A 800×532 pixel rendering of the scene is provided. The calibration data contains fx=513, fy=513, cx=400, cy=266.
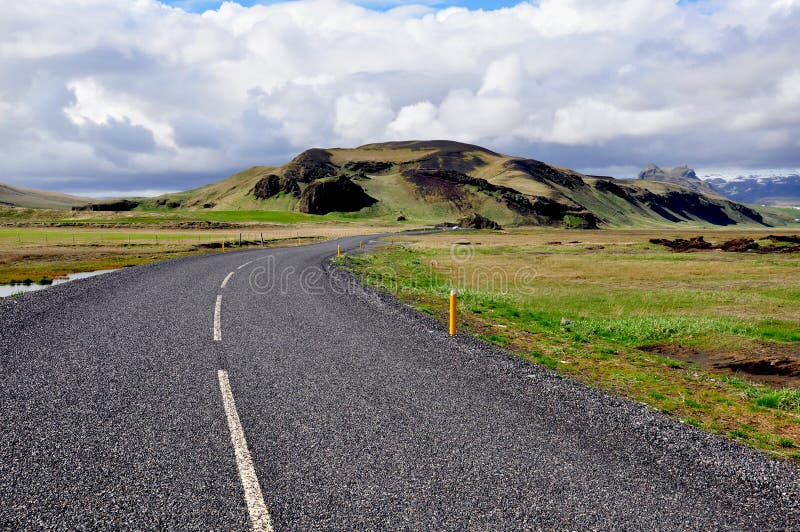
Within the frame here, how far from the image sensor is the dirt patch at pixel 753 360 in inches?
468

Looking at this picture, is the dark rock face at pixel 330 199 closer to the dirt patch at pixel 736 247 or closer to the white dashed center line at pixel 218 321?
the dirt patch at pixel 736 247

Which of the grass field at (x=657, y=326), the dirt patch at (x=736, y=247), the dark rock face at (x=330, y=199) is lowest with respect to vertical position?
the grass field at (x=657, y=326)

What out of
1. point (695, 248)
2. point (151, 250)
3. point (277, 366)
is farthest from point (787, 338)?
point (151, 250)

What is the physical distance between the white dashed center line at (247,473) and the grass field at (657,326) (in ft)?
20.9

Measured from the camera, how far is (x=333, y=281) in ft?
75.2

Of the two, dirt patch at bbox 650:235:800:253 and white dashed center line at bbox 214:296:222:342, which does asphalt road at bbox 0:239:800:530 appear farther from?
dirt patch at bbox 650:235:800:253

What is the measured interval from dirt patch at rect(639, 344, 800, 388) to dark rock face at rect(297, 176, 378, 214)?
595 ft

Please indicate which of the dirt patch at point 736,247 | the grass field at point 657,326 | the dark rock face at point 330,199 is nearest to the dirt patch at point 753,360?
the grass field at point 657,326

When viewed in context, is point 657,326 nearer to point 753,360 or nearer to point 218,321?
point 753,360

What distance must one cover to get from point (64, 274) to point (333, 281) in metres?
19.9

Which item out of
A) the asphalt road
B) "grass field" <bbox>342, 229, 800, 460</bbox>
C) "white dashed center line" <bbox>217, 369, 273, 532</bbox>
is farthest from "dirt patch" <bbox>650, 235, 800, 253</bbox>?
"white dashed center line" <bbox>217, 369, 273, 532</bbox>

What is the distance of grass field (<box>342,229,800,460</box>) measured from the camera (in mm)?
9031

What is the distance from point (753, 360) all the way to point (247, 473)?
13078mm

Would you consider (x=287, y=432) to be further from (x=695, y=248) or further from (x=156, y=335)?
(x=695, y=248)
